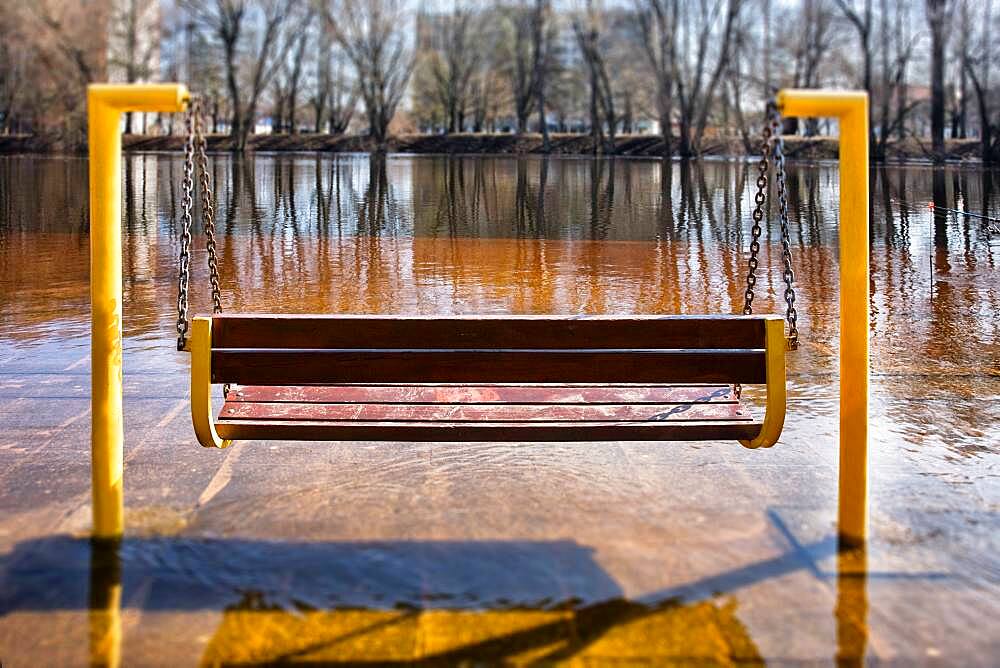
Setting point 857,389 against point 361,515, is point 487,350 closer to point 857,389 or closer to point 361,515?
point 361,515

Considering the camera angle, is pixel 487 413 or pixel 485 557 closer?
pixel 485 557

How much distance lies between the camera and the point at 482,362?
3877mm

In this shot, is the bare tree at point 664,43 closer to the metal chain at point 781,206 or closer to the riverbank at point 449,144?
the riverbank at point 449,144

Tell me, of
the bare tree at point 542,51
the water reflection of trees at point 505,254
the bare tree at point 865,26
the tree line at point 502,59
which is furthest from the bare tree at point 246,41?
the water reflection of trees at point 505,254

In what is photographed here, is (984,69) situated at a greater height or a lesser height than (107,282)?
greater

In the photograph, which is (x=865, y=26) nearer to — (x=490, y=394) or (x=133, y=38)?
(x=133, y=38)

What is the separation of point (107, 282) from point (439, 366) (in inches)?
42.4

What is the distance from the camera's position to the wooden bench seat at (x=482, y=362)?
385 centimetres

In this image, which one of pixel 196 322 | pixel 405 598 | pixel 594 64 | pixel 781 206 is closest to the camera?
pixel 405 598

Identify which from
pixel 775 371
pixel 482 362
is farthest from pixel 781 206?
pixel 482 362

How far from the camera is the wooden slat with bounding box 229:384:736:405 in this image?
4309 millimetres

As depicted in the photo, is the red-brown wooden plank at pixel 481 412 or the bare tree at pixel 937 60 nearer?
the red-brown wooden plank at pixel 481 412

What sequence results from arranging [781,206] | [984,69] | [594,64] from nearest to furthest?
[781,206], [984,69], [594,64]

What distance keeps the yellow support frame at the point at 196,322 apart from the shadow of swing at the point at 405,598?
21 centimetres
